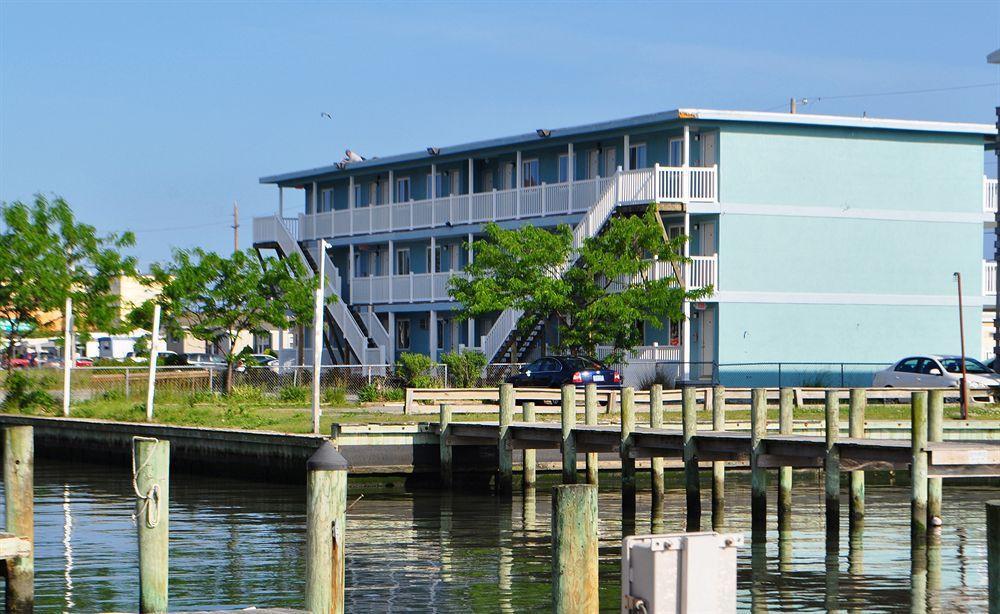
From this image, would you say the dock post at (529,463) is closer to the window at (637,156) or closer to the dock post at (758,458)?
the dock post at (758,458)

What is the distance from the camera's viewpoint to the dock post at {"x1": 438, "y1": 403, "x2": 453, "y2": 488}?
29.7m

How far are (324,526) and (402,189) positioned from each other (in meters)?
49.1

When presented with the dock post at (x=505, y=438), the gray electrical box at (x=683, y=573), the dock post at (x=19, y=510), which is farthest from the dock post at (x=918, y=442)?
the gray electrical box at (x=683, y=573)

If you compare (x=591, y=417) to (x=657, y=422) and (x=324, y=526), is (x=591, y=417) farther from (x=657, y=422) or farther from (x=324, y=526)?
(x=324, y=526)

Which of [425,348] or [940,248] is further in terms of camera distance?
[425,348]

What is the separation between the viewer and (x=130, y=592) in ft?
60.7

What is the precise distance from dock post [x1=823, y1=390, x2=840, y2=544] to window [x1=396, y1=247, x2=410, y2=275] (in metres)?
39.2

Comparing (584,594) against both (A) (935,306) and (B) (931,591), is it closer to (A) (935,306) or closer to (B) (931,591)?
(B) (931,591)

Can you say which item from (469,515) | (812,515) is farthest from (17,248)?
(812,515)

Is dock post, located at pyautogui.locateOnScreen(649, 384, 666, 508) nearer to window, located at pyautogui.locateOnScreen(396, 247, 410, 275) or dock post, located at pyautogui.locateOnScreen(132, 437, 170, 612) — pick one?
dock post, located at pyautogui.locateOnScreen(132, 437, 170, 612)

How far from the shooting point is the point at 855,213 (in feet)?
162

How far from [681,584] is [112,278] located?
42231 millimetres

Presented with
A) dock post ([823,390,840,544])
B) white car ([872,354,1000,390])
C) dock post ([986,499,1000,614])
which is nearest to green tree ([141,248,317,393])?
white car ([872,354,1000,390])

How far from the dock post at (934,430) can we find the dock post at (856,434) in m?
1.01
